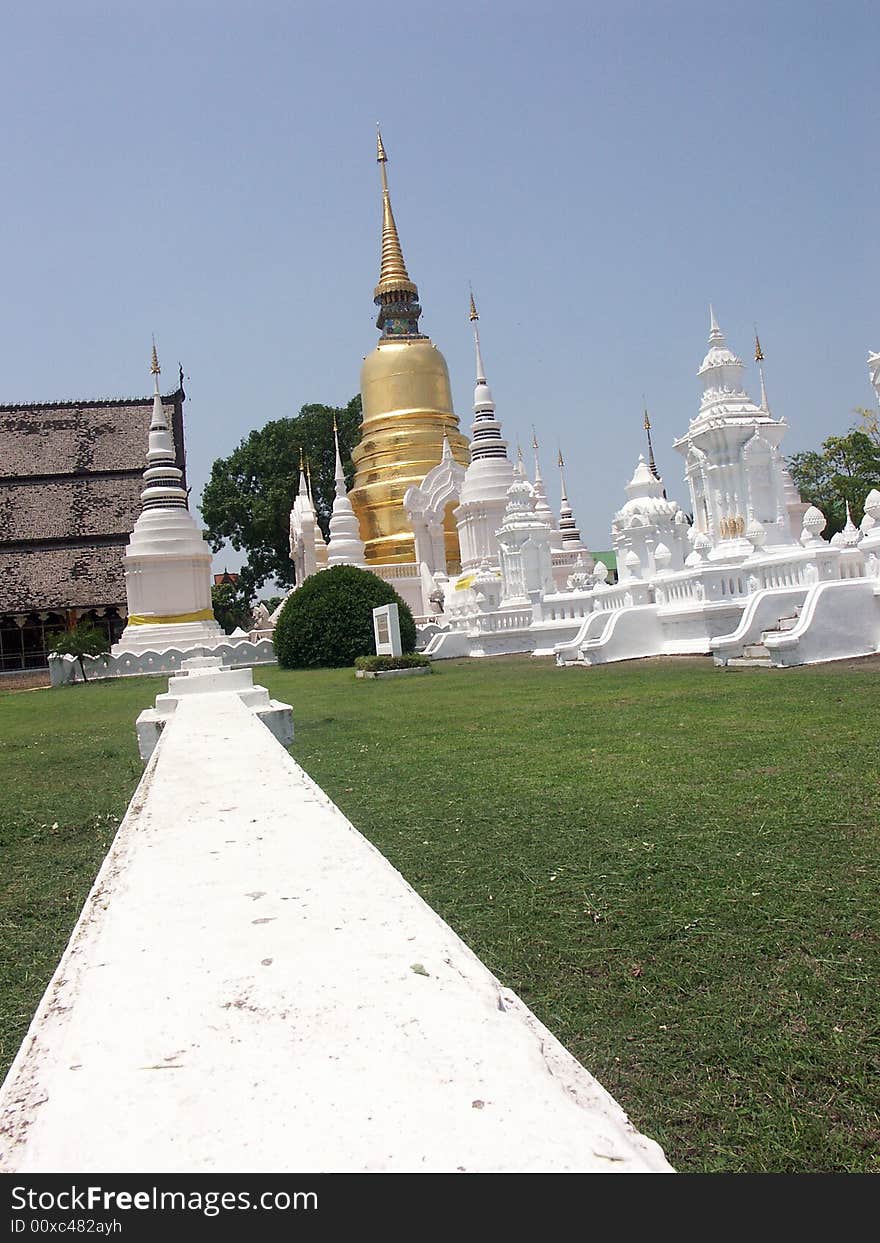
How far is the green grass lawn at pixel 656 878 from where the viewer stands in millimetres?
1946

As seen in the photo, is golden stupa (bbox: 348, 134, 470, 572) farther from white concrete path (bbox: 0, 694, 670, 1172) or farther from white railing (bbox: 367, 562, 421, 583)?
white concrete path (bbox: 0, 694, 670, 1172)

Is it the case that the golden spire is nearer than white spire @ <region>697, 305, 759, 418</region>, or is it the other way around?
white spire @ <region>697, 305, 759, 418</region>

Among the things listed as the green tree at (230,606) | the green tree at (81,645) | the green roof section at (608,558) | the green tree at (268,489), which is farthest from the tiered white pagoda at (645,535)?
the green roof section at (608,558)

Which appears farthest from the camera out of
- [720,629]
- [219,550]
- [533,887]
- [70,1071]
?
[219,550]

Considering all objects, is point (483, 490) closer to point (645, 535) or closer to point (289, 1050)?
point (645, 535)

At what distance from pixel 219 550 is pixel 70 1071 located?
46.2 meters

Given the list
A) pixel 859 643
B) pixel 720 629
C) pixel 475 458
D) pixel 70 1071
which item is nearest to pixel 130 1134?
pixel 70 1071

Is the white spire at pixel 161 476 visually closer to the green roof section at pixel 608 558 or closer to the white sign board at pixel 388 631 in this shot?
the white sign board at pixel 388 631

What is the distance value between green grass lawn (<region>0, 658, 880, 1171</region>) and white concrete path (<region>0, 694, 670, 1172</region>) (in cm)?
56

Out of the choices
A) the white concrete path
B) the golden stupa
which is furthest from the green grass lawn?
the golden stupa

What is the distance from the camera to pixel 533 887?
3.28 m

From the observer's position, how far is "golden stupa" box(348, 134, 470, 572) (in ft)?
105

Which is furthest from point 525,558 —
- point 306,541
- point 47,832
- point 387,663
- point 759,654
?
Result: point 47,832

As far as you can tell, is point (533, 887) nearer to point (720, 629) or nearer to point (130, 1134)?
point (130, 1134)
